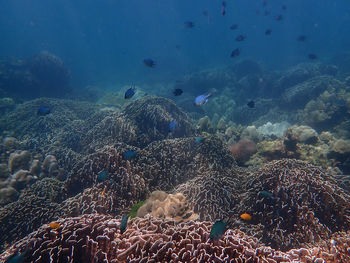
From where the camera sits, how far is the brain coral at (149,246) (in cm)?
277

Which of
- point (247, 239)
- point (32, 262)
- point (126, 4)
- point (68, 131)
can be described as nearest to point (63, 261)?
point (32, 262)

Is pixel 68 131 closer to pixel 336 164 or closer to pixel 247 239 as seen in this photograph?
pixel 247 239

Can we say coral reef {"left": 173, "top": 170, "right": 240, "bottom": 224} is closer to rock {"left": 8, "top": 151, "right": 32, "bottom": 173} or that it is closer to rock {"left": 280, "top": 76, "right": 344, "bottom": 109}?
rock {"left": 8, "top": 151, "right": 32, "bottom": 173}

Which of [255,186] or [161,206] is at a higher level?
[255,186]

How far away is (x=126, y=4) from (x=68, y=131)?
392 feet

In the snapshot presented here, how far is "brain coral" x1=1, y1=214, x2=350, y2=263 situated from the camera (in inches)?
109

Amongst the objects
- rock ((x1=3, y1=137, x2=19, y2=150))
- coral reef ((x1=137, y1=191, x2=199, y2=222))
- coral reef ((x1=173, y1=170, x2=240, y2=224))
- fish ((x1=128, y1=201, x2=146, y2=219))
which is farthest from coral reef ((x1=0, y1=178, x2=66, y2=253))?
rock ((x1=3, y1=137, x2=19, y2=150))

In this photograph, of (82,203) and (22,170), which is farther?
(22,170)

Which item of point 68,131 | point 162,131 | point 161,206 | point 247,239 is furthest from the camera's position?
point 68,131

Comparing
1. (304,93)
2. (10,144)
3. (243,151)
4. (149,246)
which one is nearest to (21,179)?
(10,144)

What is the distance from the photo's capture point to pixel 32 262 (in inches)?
106

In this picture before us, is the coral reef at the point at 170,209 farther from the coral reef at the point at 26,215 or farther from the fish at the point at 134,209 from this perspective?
the coral reef at the point at 26,215

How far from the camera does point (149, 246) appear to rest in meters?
2.93

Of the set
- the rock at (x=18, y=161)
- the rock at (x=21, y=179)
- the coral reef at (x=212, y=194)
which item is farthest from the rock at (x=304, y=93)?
the rock at (x=18, y=161)
